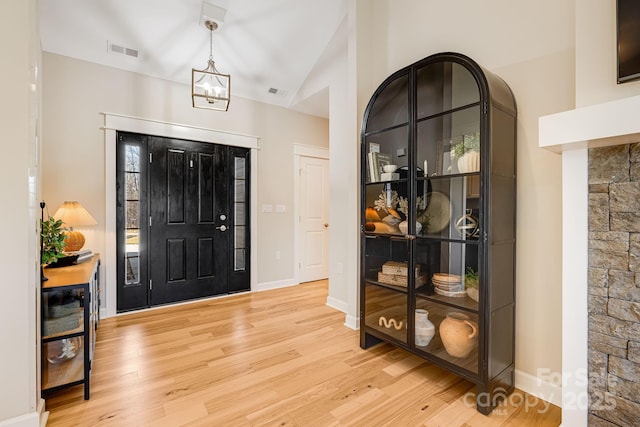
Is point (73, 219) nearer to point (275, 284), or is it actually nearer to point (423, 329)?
point (275, 284)

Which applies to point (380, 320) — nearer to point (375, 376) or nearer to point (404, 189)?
point (375, 376)

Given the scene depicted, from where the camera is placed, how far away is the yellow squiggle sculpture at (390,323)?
217cm

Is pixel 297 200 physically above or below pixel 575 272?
above

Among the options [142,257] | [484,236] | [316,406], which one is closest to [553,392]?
[484,236]

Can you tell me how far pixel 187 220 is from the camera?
360 centimetres

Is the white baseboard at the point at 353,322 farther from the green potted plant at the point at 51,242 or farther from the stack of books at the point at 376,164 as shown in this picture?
the green potted plant at the point at 51,242

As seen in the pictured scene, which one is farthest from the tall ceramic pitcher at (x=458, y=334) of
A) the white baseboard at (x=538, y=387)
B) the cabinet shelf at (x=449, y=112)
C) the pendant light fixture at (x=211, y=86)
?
the pendant light fixture at (x=211, y=86)

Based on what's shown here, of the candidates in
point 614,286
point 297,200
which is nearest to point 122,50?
point 297,200

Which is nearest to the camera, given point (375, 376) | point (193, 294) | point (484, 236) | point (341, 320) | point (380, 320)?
point (484, 236)

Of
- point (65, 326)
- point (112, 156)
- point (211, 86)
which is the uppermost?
point (211, 86)

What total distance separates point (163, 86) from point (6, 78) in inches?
88.5

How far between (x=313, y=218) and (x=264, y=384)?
2.94m

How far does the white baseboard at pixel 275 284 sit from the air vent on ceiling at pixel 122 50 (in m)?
3.05

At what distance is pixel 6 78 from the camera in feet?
4.63
